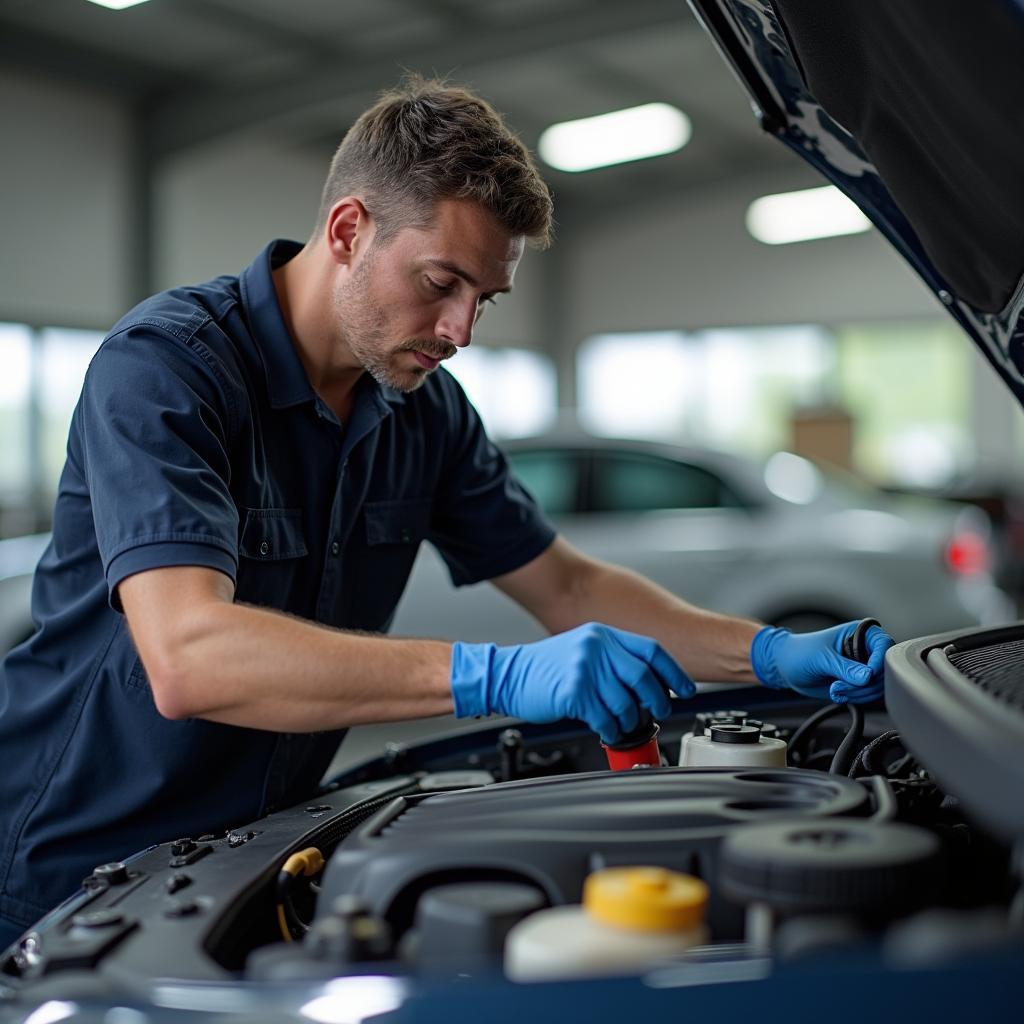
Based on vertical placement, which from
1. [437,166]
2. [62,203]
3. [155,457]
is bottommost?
[155,457]

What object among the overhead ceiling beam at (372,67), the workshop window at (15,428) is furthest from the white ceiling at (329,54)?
the workshop window at (15,428)

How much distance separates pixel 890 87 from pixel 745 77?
1.01ft

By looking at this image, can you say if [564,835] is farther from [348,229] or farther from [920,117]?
[348,229]

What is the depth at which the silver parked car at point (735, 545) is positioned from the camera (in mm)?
4914

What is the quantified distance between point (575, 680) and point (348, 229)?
0.76 meters

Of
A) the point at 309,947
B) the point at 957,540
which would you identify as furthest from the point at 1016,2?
the point at 957,540

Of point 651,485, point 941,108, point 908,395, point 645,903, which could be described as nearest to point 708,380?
point 908,395

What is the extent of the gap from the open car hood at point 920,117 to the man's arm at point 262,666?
72 cm

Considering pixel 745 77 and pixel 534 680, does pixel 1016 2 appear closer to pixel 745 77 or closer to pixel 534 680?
pixel 745 77

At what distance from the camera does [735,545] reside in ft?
16.2

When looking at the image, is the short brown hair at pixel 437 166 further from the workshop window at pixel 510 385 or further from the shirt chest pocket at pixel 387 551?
the workshop window at pixel 510 385

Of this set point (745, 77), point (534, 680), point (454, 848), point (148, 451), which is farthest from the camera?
point (745, 77)

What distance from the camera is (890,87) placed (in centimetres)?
123

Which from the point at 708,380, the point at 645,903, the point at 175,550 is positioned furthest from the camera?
the point at 708,380
